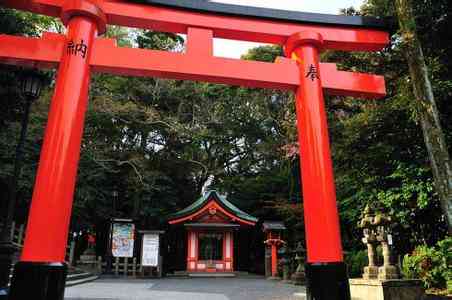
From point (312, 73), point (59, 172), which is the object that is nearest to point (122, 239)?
point (59, 172)

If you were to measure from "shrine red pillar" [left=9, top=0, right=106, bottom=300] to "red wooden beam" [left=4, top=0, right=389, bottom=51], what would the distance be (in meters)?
0.33

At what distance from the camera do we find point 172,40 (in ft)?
73.2

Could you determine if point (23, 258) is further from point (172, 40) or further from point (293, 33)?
point (172, 40)

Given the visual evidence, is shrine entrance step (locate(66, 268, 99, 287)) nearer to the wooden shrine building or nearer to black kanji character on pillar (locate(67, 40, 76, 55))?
the wooden shrine building

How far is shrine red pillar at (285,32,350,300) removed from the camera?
4.61m

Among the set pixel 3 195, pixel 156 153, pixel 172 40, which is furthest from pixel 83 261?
pixel 172 40

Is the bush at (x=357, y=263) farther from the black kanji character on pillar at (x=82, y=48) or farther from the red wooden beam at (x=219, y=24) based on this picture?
the black kanji character on pillar at (x=82, y=48)

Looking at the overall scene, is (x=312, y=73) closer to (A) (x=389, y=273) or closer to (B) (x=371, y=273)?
(A) (x=389, y=273)

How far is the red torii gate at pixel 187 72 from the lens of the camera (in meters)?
4.25

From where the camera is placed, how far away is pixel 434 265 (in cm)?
940

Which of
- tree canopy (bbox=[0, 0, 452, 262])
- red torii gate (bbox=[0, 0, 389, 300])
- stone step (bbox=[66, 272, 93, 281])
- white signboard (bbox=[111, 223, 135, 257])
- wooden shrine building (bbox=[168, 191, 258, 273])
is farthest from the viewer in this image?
wooden shrine building (bbox=[168, 191, 258, 273])

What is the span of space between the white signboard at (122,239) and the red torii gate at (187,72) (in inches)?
477

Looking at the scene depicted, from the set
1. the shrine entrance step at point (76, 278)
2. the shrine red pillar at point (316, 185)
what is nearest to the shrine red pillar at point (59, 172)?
the shrine red pillar at point (316, 185)

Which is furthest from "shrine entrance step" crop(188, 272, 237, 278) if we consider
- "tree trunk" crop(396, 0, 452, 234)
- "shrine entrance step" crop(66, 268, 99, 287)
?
"tree trunk" crop(396, 0, 452, 234)
